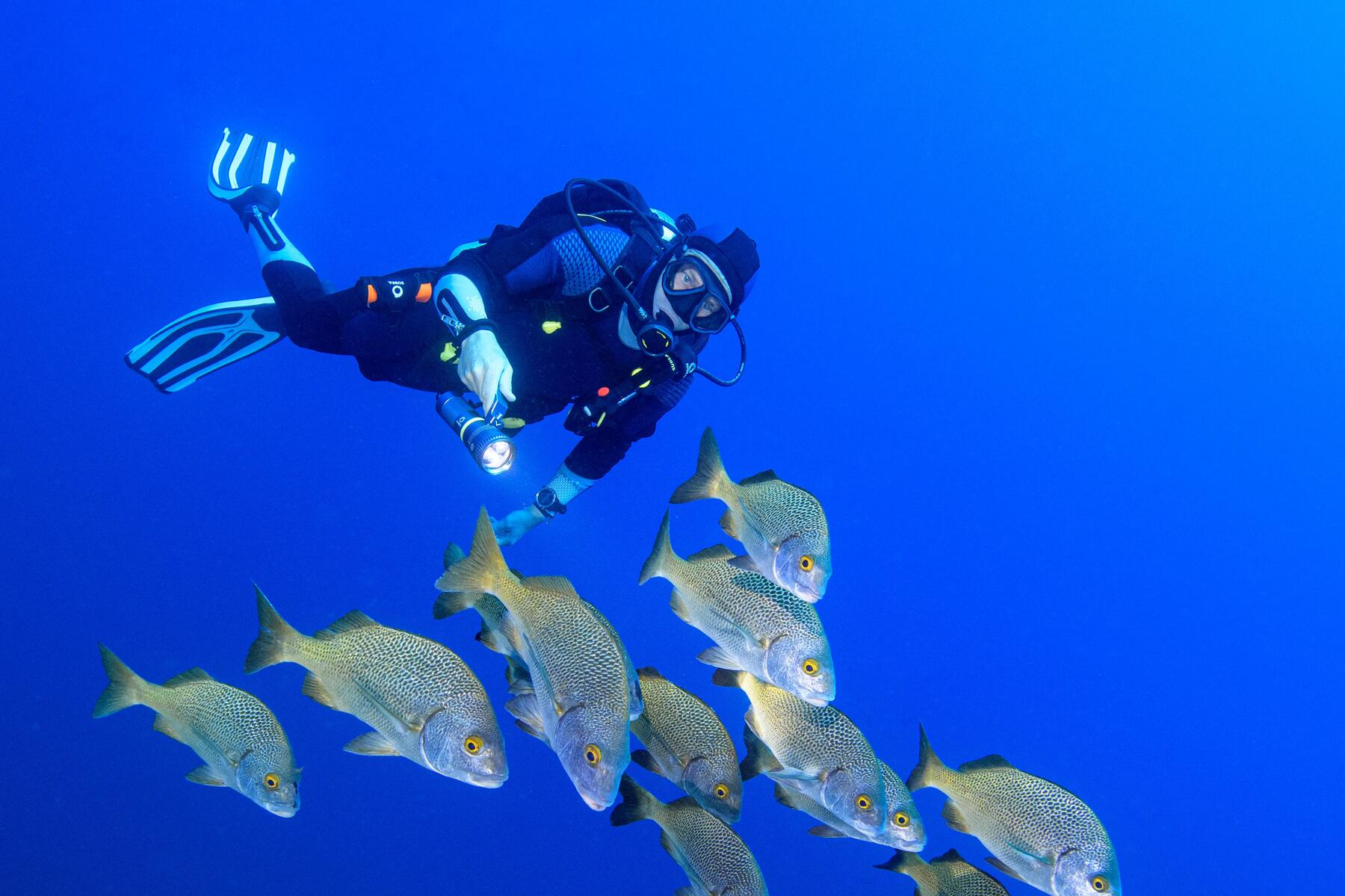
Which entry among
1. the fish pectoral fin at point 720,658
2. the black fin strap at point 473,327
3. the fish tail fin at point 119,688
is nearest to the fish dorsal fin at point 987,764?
the fish pectoral fin at point 720,658

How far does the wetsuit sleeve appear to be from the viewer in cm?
498

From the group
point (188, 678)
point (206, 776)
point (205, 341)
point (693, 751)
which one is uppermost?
point (205, 341)

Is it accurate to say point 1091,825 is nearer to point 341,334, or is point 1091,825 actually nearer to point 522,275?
point 522,275

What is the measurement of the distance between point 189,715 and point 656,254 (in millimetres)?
3160

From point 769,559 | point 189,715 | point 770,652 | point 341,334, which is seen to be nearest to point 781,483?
point 769,559

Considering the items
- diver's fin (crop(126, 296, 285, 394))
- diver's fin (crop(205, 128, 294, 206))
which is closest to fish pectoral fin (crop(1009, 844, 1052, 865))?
diver's fin (crop(126, 296, 285, 394))

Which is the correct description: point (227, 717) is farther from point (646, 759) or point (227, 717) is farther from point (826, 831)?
point (826, 831)

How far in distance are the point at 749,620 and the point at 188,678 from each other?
224cm

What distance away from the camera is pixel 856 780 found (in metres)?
2.85

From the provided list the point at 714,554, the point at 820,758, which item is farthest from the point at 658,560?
the point at 820,758

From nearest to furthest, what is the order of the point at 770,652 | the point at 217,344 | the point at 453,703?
the point at 453,703 → the point at 770,652 → the point at 217,344

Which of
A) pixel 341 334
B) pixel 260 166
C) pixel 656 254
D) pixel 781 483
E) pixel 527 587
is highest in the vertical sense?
pixel 260 166

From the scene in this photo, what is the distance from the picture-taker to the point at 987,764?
3.23 meters

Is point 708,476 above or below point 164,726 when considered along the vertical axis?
above
